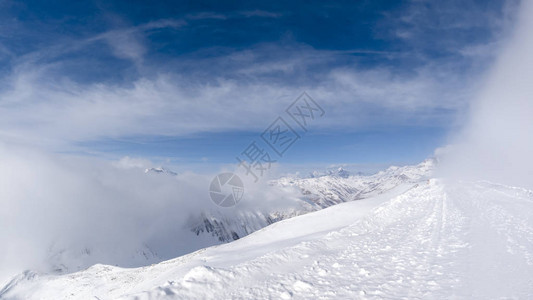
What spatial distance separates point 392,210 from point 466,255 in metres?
13.5

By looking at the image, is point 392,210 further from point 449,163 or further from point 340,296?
point 449,163

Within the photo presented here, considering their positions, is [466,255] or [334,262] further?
[334,262]

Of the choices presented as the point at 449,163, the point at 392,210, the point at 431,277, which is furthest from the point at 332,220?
the point at 449,163

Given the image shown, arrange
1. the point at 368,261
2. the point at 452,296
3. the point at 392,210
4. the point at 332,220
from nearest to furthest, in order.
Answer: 1. the point at 452,296
2. the point at 368,261
3. the point at 392,210
4. the point at 332,220

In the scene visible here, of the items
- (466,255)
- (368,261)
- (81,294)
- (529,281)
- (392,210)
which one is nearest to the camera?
(529,281)

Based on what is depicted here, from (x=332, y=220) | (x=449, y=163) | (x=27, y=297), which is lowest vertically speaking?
(x=449, y=163)

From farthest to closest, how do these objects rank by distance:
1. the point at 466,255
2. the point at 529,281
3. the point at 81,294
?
the point at 81,294
the point at 466,255
the point at 529,281

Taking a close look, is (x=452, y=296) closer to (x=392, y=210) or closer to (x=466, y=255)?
(x=466, y=255)

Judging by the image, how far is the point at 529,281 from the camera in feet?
24.3

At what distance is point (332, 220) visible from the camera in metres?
30.0

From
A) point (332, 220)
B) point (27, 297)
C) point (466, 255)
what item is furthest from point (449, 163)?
point (27, 297)

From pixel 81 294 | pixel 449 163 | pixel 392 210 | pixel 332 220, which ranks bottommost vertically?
pixel 449 163

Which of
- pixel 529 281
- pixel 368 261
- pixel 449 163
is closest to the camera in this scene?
pixel 529 281

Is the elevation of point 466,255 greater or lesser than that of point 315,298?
lesser
